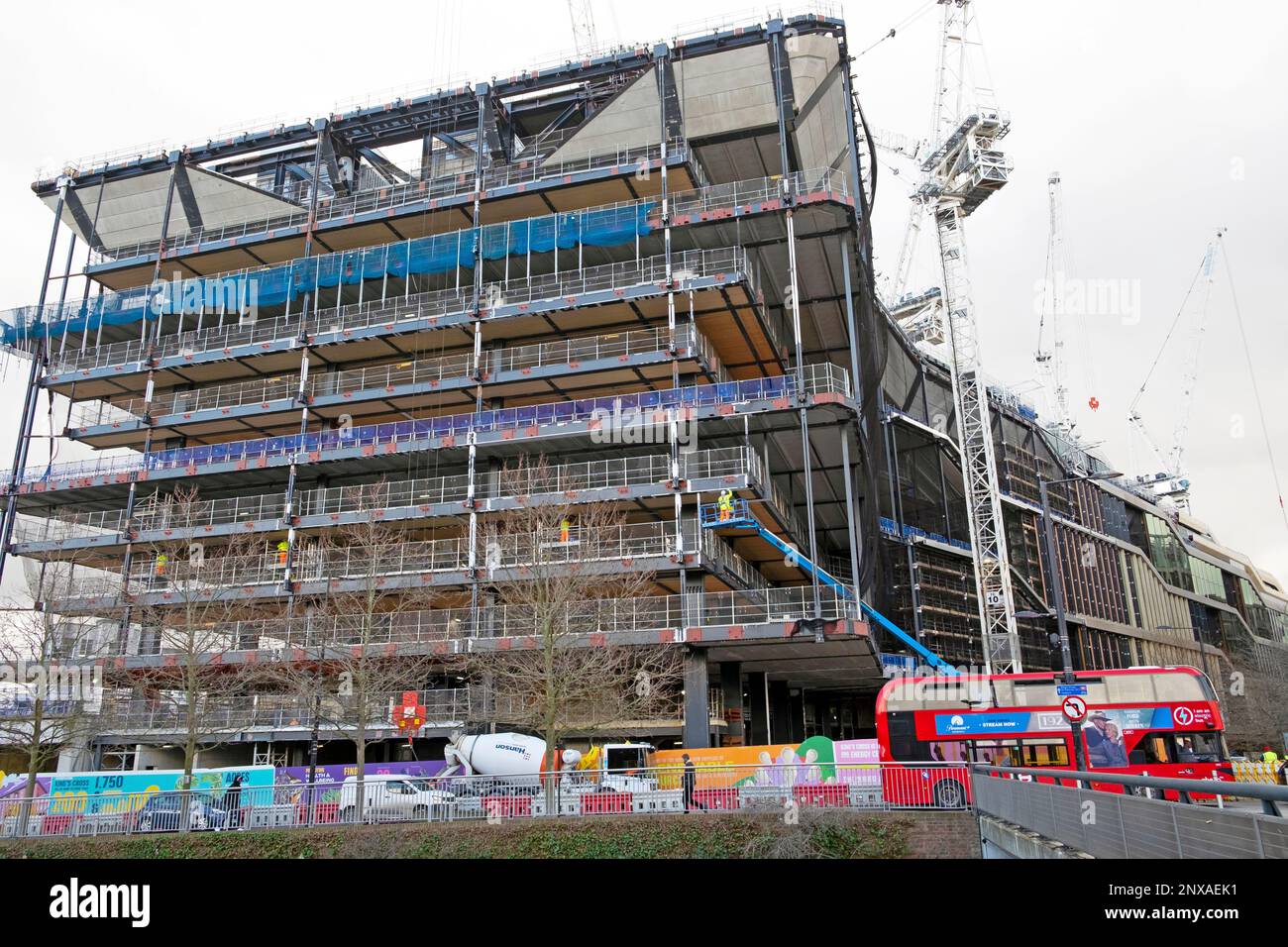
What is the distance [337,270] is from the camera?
4912 centimetres

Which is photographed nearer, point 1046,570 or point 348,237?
point 348,237

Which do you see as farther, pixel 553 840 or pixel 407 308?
pixel 407 308

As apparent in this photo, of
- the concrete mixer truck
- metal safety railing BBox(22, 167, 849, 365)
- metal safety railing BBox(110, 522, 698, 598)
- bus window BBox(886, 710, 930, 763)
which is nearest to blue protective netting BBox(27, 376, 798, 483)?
metal safety railing BBox(110, 522, 698, 598)

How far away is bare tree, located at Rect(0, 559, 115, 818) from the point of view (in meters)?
32.5

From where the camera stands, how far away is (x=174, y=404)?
51.5 meters

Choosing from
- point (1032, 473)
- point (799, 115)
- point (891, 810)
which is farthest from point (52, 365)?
point (1032, 473)

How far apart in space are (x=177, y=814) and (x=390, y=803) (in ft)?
16.7

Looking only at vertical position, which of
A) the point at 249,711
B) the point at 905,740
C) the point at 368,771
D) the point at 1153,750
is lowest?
the point at 368,771

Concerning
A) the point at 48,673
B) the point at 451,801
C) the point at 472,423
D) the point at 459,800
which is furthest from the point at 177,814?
the point at 472,423

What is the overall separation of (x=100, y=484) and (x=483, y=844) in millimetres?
40935

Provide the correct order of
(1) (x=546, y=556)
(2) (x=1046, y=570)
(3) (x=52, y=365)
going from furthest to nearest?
(2) (x=1046, y=570) < (3) (x=52, y=365) < (1) (x=546, y=556)

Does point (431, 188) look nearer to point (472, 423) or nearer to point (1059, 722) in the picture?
point (472, 423)

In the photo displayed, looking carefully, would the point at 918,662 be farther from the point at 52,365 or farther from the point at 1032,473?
the point at 52,365

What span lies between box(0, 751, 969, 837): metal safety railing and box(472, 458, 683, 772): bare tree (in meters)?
→ 5.68
